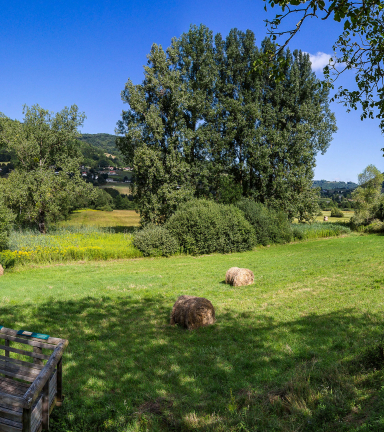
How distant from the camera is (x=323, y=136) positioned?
3881 cm

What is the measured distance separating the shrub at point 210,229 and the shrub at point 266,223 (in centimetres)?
179

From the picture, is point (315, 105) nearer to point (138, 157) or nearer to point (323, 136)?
point (323, 136)

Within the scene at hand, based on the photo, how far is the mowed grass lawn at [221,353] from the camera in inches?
170

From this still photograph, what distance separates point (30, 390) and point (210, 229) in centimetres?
2319

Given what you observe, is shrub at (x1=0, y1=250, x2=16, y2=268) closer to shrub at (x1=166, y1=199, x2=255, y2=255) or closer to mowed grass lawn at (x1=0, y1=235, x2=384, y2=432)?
mowed grass lawn at (x1=0, y1=235, x2=384, y2=432)

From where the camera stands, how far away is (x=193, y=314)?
8344mm

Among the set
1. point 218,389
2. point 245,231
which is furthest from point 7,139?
point 218,389

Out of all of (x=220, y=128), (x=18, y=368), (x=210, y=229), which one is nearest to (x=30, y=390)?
(x=18, y=368)

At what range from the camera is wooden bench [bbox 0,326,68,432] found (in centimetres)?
333

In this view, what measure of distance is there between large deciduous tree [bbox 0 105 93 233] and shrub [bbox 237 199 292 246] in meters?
17.9

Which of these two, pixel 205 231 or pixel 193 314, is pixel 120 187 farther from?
pixel 193 314

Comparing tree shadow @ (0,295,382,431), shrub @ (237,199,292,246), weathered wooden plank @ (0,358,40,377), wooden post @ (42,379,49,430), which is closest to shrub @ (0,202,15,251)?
tree shadow @ (0,295,382,431)

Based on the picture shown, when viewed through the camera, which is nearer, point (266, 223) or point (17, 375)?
point (17, 375)

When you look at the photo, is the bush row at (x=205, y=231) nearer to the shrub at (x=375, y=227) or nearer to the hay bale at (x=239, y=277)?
the hay bale at (x=239, y=277)
